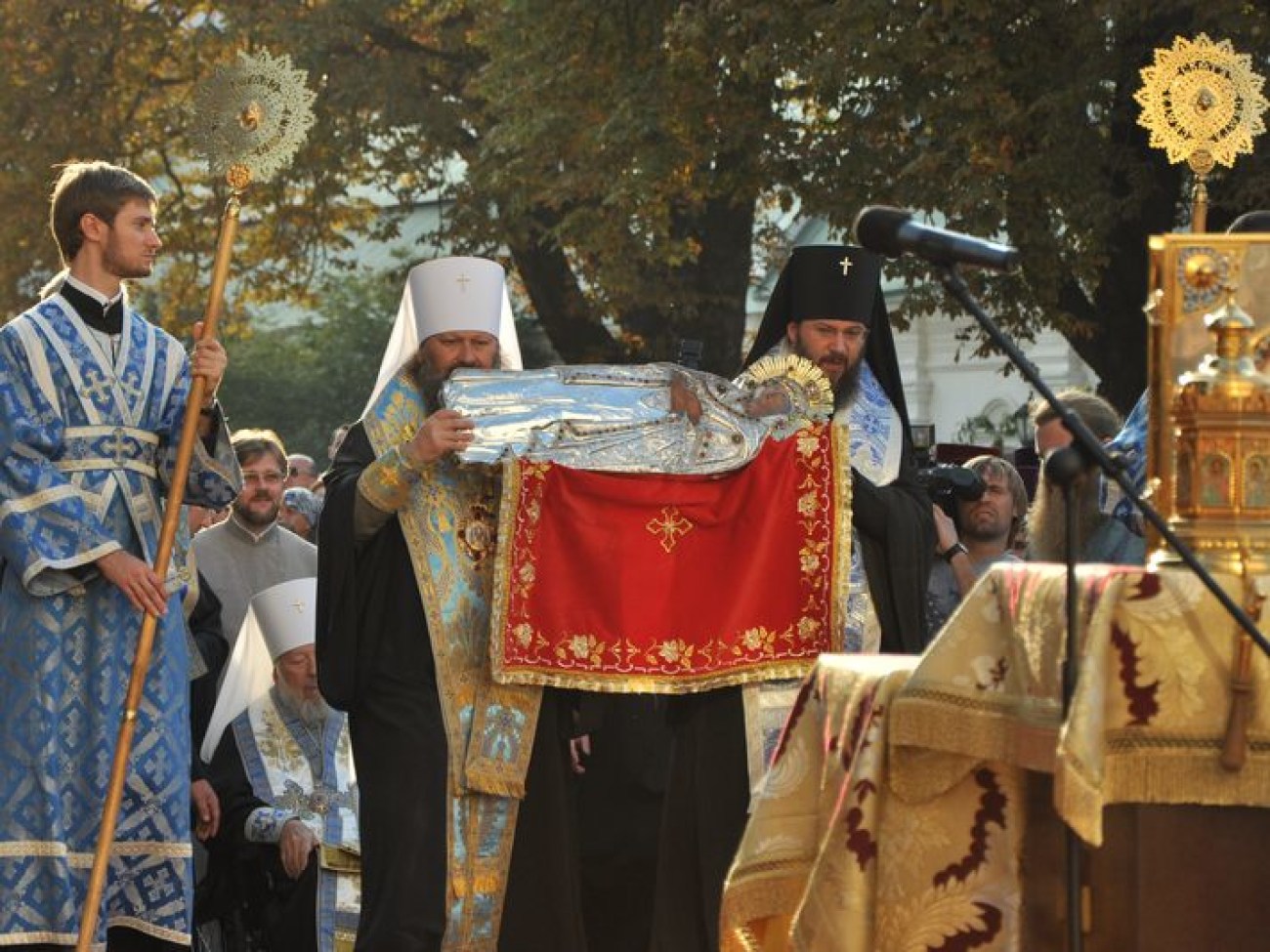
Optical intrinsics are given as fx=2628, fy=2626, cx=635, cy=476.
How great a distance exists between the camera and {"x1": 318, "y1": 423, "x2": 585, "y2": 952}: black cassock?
792 cm

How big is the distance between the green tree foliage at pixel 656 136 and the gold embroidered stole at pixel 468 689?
8.58 meters

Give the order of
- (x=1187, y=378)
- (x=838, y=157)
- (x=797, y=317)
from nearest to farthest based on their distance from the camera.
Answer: (x=1187, y=378), (x=797, y=317), (x=838, y=157)

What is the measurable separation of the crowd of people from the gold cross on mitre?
0.50 metres

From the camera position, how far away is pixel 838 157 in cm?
1930

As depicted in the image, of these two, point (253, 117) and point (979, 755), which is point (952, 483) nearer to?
point (253, 117)

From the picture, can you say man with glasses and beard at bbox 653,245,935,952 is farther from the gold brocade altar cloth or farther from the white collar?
the gold brocade altar cloth

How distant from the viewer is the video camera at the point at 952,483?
8.77 m

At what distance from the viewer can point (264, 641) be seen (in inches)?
380

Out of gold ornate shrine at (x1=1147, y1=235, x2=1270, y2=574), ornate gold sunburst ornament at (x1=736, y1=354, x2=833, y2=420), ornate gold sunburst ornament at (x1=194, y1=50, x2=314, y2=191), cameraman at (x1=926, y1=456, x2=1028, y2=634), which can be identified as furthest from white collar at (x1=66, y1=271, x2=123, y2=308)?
gold ornate shrine at (x1=1147, y1=235, x2=1270, y2=574)

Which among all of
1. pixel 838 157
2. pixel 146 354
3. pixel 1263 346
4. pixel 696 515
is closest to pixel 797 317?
pixel 696 515

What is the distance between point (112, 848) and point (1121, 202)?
1099 cm

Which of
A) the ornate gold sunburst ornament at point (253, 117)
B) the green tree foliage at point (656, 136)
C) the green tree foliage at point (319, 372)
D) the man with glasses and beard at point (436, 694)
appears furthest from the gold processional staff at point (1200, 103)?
the green tree foliage at point (319, 372)

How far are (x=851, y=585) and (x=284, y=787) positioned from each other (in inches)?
95.1

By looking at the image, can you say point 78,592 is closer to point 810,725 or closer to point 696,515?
point 696,515
